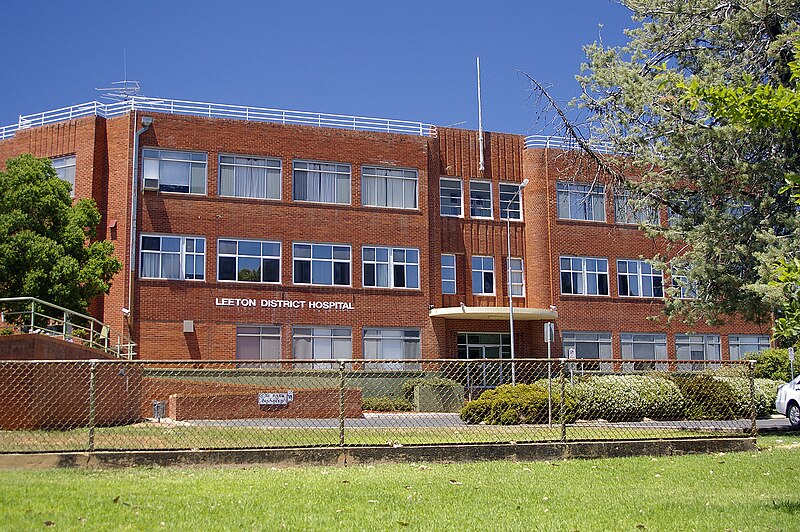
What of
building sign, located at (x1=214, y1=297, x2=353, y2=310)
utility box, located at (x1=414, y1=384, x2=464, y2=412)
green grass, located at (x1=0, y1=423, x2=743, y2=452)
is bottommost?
green grass, located at (x1=0, y1=423, x2=743, y2=452)

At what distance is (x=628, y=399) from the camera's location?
17.3m

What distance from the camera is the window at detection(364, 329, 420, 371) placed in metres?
37.8

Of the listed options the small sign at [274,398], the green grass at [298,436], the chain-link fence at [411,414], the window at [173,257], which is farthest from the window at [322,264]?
the green grass at [298,436]

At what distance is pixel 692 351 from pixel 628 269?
540 cm

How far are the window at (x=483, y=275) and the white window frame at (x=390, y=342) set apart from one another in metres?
4.04

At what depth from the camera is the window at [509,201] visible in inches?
1634

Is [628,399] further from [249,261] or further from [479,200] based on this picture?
[479,200]

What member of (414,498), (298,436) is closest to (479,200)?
(298,436)

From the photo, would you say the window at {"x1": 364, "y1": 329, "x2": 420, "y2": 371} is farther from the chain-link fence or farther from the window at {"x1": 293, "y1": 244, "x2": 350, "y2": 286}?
the chain-link fence

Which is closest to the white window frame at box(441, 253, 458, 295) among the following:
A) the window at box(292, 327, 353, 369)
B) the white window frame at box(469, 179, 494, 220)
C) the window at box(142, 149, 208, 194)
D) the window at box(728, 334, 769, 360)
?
the white window frame at box(469, 179, 494, 220)

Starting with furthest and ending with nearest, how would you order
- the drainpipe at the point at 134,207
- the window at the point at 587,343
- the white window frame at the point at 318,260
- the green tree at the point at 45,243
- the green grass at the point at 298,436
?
the window at the point at 587,343 → the white window frame at the point at 318,260 → the drainpipe at the point at 134,207 → the green tree at the point at 45,243 → the green grass at the point at 298,436

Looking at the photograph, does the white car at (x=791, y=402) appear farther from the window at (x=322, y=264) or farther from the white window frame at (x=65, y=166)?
the white window frame at (x=65, y=166)

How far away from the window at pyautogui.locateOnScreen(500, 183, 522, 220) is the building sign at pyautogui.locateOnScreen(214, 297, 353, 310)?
29.9 feet

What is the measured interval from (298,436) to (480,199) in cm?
2874
